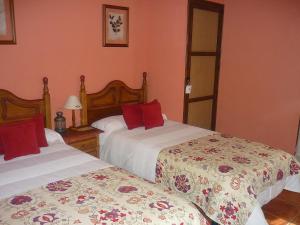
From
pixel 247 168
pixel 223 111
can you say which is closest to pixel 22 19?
pixel 247 168

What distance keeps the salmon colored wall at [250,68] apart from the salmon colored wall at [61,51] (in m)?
0.46

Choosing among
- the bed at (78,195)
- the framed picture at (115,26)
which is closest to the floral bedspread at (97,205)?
the bed at (78,195)

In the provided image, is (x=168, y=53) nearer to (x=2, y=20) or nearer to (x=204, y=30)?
(x=204, y=30)

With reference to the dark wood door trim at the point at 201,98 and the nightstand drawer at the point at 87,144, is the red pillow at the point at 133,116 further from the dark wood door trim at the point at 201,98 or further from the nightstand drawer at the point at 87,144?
the dark wood door trim at the point at 201,98

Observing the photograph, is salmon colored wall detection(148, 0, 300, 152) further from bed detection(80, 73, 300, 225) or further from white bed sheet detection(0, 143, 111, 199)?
white bed sheet detection(0, 143, 111, 199)

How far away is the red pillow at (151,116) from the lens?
3.43 meters

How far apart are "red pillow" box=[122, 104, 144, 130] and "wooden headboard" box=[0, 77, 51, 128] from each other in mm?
840

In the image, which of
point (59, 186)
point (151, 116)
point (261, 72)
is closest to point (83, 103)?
point (151, 116)

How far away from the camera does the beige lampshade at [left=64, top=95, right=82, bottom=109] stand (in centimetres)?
314

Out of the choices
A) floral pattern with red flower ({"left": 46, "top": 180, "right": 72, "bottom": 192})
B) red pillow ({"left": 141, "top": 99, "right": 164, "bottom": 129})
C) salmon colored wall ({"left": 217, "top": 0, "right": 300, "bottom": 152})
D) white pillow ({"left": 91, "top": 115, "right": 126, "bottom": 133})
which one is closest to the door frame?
salmon colored wall ({"left": 217, "top": 0, "right": 300, "bottom": 152})

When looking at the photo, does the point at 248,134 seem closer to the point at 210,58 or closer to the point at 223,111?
the point at 223,111

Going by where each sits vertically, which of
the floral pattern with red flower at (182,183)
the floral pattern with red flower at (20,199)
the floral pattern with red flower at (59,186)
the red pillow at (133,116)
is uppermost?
the red pillow at (133,116)

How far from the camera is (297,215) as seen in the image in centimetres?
295

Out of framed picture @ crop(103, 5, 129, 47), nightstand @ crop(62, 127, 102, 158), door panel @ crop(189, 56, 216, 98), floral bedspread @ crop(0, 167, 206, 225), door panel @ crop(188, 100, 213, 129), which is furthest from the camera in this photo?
door panel @ crop(188, 100, 213, 129)
